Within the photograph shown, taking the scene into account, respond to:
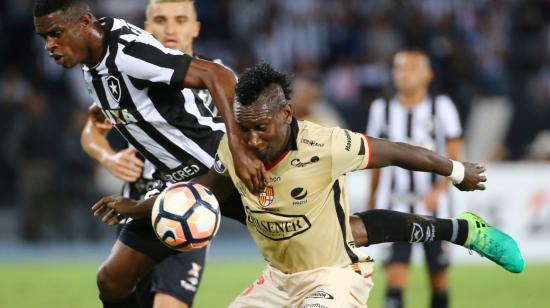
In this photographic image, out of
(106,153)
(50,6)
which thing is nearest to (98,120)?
(106,153)

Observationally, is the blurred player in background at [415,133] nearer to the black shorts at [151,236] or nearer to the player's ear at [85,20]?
the black shorts at [151,236]

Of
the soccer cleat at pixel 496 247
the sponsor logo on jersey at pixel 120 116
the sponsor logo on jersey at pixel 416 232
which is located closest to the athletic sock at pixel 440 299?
the soccer cleat at pixel 496 247

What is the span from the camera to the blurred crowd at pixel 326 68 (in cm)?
1552

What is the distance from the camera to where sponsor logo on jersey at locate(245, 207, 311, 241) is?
543 cm

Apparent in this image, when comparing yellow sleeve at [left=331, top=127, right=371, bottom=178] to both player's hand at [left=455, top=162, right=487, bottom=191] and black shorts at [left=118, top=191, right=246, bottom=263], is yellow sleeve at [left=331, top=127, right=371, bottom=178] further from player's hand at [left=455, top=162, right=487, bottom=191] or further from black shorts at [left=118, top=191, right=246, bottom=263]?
black shorts at [left=118, top=191, right=246, bottom=263]

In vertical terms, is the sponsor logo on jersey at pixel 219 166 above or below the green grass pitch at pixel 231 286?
above

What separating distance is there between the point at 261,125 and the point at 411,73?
3596 millimetres

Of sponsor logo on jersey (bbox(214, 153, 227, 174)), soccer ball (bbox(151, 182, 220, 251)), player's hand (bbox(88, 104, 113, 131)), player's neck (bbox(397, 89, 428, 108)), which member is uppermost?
player's neck (bbox(397, 89, 428, 108))

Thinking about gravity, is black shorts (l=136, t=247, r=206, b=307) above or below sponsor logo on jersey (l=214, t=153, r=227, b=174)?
below

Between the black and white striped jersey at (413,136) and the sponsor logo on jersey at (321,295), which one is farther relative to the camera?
the black and white striped jersey at (413,136)

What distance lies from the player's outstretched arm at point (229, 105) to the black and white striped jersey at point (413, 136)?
3323mm

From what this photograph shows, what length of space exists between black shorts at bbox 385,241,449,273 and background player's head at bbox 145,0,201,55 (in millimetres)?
2523

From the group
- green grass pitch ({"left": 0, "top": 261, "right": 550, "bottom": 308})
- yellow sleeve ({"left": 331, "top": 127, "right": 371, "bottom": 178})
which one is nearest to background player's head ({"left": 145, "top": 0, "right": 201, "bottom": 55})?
yellow sleeve ({"left": 331, "top": 127, "right": 371, "bottom": 178})

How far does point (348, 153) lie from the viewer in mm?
5391
